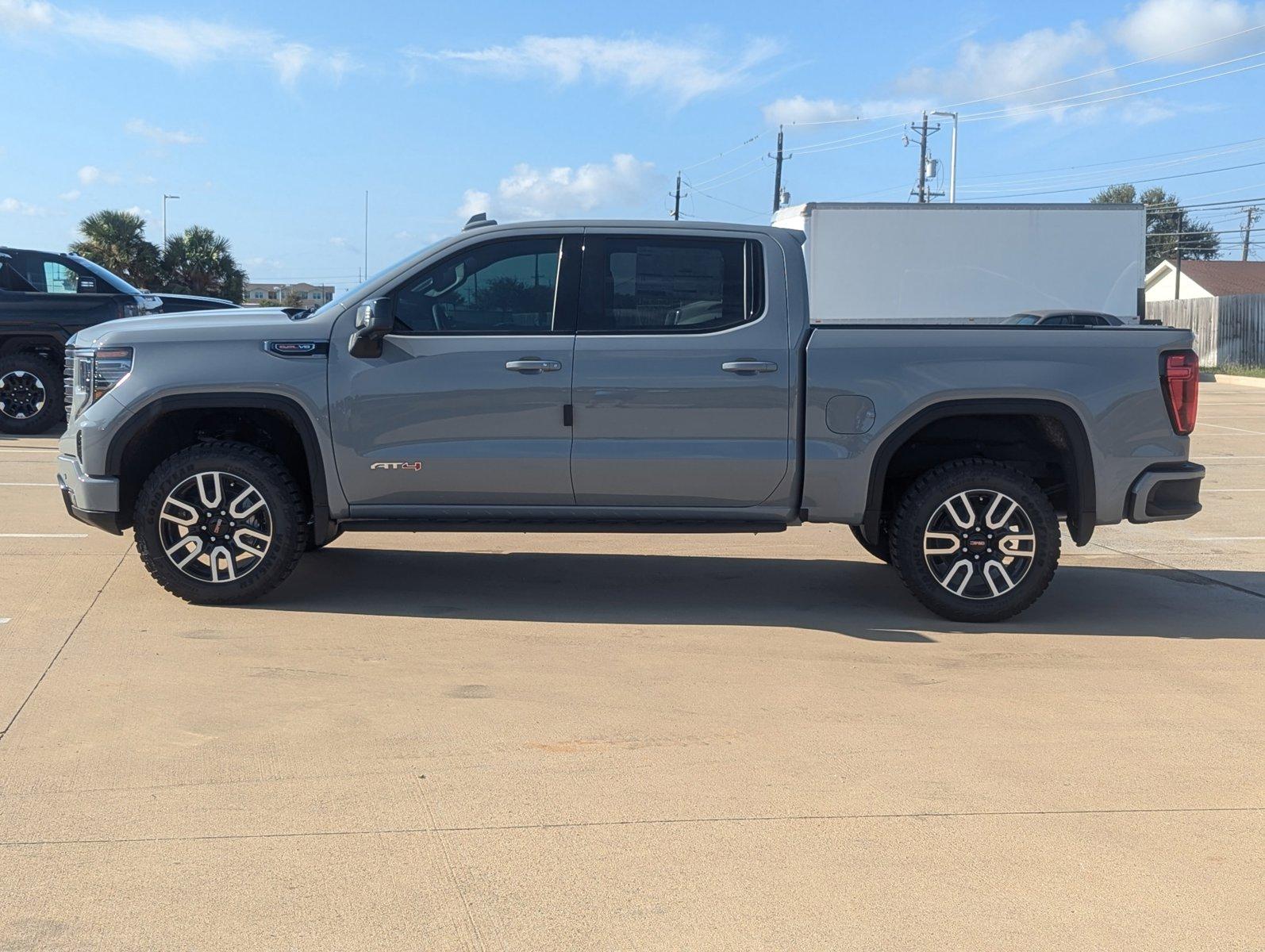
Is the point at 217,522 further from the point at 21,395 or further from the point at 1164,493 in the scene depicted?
the point at 21,395

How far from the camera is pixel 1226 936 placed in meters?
3.29

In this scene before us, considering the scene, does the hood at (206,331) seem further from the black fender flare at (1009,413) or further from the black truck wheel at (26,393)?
the black truck wheel at (26,393)

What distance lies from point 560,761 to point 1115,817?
6.00 ft

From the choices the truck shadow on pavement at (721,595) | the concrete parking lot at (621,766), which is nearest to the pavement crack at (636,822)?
the concrete parking lot at (621,766)

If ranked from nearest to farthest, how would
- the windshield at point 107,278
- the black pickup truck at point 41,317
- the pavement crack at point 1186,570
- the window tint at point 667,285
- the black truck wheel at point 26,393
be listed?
the window tint at point 667,285 < the pavement crack at point 1186,570 < the black pickup truck at point 41,317 < the black truck wheel at point 26,393 < the windshield at point 107,278

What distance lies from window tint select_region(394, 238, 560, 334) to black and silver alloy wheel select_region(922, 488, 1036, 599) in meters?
2.24

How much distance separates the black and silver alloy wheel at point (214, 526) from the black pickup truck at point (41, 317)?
8.40 metres

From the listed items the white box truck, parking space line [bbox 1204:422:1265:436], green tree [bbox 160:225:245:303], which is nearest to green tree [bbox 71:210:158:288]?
green tree [bbox 160:225:245:303]

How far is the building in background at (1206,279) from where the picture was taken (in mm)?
61500

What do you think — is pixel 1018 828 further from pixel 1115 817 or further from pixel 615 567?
pixel 615 567

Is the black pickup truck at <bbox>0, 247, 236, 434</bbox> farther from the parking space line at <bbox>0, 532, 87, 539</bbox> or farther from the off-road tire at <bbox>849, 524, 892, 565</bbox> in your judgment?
the off-road tire at <bbox>849, 524, 892, 565</bbox>

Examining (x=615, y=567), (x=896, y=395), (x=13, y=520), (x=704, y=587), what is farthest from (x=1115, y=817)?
(x=13, y=520)

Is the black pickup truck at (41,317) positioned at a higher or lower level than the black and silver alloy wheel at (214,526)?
higher

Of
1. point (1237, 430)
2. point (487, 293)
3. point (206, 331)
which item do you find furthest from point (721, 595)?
point (1237, 430)
